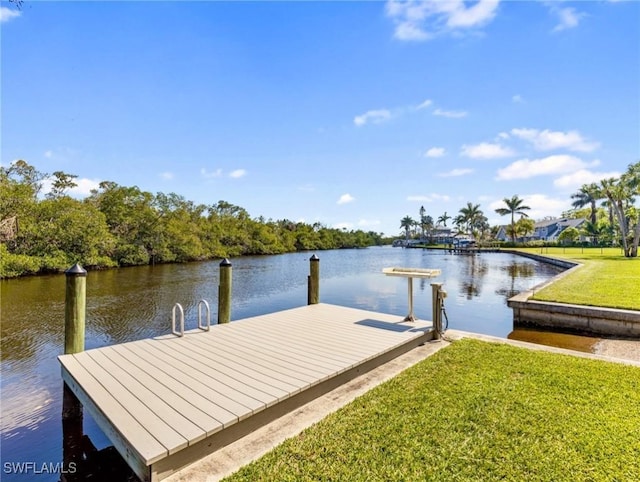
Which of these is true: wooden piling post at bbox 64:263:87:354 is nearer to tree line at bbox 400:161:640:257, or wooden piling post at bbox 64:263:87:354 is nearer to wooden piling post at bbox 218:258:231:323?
wooden piling post at bbox 218:258:231:323

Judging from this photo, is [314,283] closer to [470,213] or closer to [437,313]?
[437,313]

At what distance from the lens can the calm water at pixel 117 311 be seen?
149 inches

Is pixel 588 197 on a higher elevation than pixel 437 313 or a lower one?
higher

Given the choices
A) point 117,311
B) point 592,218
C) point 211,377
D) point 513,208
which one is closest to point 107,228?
point 117,311

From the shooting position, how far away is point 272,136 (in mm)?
17016

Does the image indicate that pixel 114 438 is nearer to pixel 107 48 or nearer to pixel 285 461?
pixel 285 461

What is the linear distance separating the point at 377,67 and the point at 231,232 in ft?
105

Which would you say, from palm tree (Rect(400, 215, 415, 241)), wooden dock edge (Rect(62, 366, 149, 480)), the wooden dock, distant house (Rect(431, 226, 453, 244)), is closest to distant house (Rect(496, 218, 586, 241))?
distant house (Rect(431, 226, 453, 244))

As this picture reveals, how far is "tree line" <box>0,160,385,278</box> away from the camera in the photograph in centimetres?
1919

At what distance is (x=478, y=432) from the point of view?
2.43 metres

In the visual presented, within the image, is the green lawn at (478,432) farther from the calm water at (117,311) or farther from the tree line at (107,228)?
the tree line at (107,228)

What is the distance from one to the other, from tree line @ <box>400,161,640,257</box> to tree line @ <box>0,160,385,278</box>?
3311 cm

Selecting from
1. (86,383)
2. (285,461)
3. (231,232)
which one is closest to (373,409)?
(285,461)

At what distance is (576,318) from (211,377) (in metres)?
7.40
